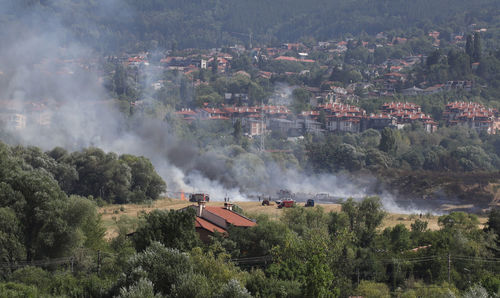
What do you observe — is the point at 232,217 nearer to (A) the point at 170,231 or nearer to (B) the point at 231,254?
(B) the point at 231,254

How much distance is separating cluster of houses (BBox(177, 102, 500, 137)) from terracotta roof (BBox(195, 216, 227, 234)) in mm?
72954

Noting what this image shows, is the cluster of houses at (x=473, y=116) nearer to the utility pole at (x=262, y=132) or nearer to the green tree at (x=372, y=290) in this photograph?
the utility pole at (x=262, y=132)

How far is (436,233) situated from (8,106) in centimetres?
5887

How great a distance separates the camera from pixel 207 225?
3569 cm

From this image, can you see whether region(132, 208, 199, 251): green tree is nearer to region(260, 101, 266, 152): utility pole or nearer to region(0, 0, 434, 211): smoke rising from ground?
region(0, 0, 434, 211): smoke rising from ground

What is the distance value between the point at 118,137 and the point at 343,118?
38.2 meters

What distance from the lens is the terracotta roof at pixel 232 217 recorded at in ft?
121

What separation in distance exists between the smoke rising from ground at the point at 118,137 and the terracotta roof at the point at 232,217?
26.6 meters

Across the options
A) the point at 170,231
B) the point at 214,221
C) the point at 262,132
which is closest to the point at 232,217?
the point at 214,221

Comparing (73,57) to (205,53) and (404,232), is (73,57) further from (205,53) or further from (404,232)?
(404,232)

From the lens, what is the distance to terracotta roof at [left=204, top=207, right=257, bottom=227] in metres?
37.0

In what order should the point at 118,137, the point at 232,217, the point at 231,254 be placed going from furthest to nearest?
1. the point at 118,137
2. the point at 232,217
3. the point at 231,254

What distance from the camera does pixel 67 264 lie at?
33281 millimetres

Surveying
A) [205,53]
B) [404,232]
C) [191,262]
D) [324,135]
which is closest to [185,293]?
[191,262]
